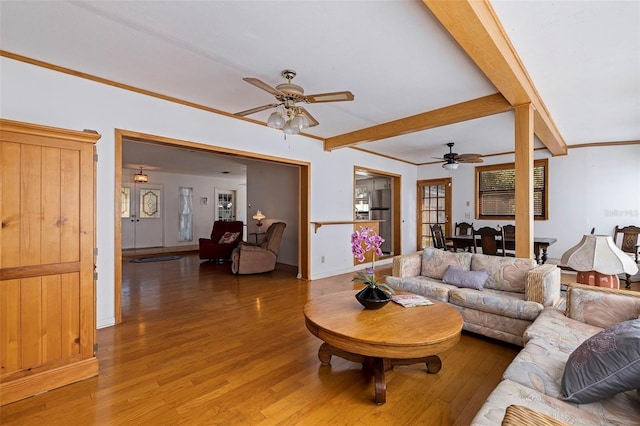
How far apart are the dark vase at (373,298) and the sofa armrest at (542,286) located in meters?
1.45

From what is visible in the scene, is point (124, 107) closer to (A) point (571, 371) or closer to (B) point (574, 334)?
(A) point (571, 371)

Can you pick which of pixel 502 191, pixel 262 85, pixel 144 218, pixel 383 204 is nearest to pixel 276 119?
pixel 262 85

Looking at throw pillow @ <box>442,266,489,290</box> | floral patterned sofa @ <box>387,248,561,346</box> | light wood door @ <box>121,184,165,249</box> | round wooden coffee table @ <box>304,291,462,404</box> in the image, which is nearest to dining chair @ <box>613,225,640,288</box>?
floral patterned sofa @ <box>387,248,561,346</box>

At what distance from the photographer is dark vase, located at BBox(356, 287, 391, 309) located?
214cm

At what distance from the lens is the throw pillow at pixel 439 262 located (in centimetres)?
349

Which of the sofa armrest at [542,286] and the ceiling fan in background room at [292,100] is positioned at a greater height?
the ceiling fan in background room at [292,100]

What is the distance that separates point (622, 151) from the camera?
17.7ft

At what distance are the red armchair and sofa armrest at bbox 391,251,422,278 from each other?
4.38 meters

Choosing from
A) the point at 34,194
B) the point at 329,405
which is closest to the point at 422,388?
the point at 329,405

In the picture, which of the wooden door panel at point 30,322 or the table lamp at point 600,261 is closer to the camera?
the wooden door panel at point 30,322

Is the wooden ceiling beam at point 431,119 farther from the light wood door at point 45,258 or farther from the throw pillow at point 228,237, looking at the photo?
the light wood door at point 45,258

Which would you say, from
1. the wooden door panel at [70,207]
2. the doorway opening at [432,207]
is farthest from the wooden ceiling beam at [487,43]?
the doorway opening at [432,207]

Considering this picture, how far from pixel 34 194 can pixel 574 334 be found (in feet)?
11.9

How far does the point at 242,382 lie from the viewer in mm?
2078
